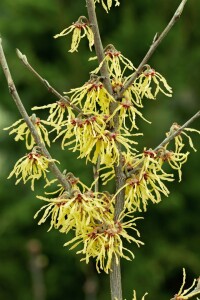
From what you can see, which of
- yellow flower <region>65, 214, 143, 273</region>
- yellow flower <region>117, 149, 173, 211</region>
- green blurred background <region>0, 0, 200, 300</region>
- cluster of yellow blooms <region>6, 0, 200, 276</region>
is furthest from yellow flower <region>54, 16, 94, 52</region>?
green blurred background <region>0, 0, 200, 300</region>

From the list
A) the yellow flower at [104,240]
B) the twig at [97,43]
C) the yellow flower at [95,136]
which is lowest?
the yellow flower at [104,240]

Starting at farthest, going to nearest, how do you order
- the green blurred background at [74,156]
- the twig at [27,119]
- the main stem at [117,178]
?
1. the green blurred background at [74,156]
2. the main stem at [117,178]
3. the twig at [27,119]

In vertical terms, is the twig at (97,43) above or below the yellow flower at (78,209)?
above

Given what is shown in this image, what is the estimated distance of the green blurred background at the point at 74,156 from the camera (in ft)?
20.1

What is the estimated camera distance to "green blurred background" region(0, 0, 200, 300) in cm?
614

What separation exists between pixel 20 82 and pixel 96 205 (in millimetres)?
4920

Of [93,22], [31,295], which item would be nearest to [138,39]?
[31,295]

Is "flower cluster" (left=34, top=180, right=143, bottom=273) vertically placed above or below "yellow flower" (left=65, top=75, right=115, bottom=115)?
below

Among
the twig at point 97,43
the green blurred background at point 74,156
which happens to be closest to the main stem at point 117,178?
the twig at point 97,43

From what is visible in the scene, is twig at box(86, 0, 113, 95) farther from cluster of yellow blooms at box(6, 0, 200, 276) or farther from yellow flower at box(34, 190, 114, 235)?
yellow flower at box(34, 190, 114, 235)

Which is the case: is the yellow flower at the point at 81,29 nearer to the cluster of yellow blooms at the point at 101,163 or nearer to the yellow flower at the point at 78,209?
the cluster of yellow blooms at the point at 101,163

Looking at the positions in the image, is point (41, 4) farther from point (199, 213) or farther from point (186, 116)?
point (199, 213)

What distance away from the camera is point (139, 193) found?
5.56 ft

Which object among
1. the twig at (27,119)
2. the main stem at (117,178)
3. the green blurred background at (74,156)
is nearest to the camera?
the twig at (27,119)
